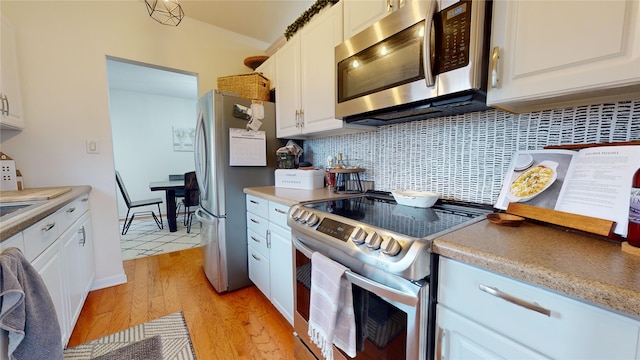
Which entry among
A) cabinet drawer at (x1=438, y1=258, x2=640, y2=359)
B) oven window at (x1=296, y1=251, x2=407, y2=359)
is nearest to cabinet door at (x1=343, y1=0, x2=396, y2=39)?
cabinet drawer at (x1=438, y1=258, x2=640, y2=359)

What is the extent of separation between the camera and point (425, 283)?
0.72 meters

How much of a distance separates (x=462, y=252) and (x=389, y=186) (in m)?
0.96

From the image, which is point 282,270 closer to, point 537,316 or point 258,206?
point 258,206

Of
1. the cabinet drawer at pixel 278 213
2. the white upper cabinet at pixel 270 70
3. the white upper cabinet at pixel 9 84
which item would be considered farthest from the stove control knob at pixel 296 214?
the white upper cabinet at pixel 9 84

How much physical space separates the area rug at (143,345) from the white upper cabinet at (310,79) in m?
1.59

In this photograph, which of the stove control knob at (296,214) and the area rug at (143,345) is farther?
the area rug at (143,345)

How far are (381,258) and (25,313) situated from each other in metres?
1.16

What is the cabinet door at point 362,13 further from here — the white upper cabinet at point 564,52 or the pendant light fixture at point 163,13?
the pendant light fixture at point 163,13

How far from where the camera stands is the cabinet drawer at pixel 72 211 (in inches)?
54.1

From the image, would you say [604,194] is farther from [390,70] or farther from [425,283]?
[390,70]

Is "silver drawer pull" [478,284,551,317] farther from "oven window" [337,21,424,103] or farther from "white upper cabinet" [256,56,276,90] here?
"white upper cabinet" [256,56,276,90]

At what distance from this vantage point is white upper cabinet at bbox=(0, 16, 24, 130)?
1.54 m

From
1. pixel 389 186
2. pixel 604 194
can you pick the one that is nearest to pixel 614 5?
pixel 604 194

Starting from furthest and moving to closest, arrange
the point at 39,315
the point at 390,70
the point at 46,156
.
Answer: the point at 46,156 < the point at 390,70 < the point at 39,315
